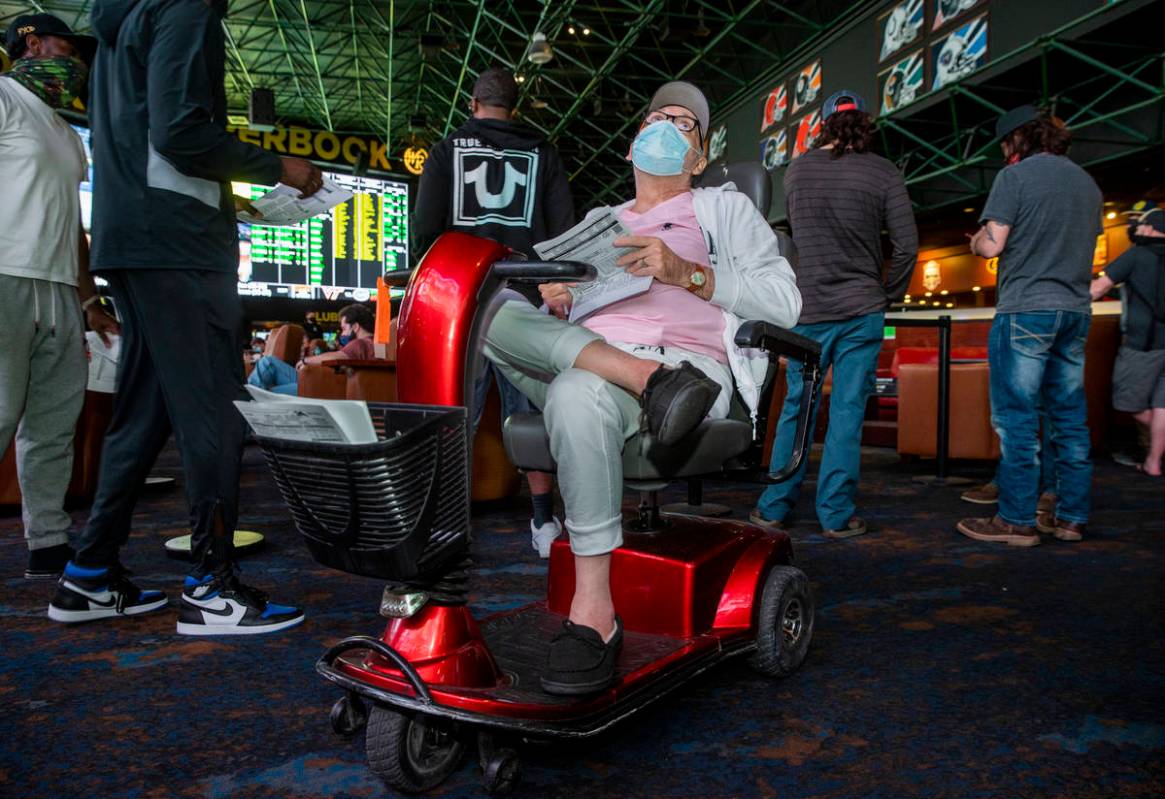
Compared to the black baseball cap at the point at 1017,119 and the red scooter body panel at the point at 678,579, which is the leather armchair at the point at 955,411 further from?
the red scooter body panel at the point at 678,579

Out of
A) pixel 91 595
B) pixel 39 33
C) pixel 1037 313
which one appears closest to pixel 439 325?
pixel 91 595

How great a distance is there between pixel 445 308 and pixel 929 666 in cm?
121

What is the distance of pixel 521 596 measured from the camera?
6.77 feet

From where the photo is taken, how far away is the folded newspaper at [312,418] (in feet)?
3.05

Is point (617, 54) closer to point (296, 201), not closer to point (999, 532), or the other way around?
point (999, 532)

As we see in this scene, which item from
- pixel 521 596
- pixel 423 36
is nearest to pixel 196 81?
pixel 521 596

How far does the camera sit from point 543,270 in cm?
119

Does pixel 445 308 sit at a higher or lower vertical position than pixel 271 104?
lower

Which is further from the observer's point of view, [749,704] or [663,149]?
[663,149]

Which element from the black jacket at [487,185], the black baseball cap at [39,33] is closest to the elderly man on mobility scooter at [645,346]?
the black jacket at [487,185]

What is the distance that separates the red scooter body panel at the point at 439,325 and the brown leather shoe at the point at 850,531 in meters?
2.06

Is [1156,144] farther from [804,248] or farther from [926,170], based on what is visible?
[804,248]

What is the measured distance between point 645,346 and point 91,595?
143cm

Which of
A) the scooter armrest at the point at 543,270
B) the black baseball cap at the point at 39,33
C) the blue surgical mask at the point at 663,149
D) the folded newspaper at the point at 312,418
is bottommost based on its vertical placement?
the folded newspaper at the point at 312,418
